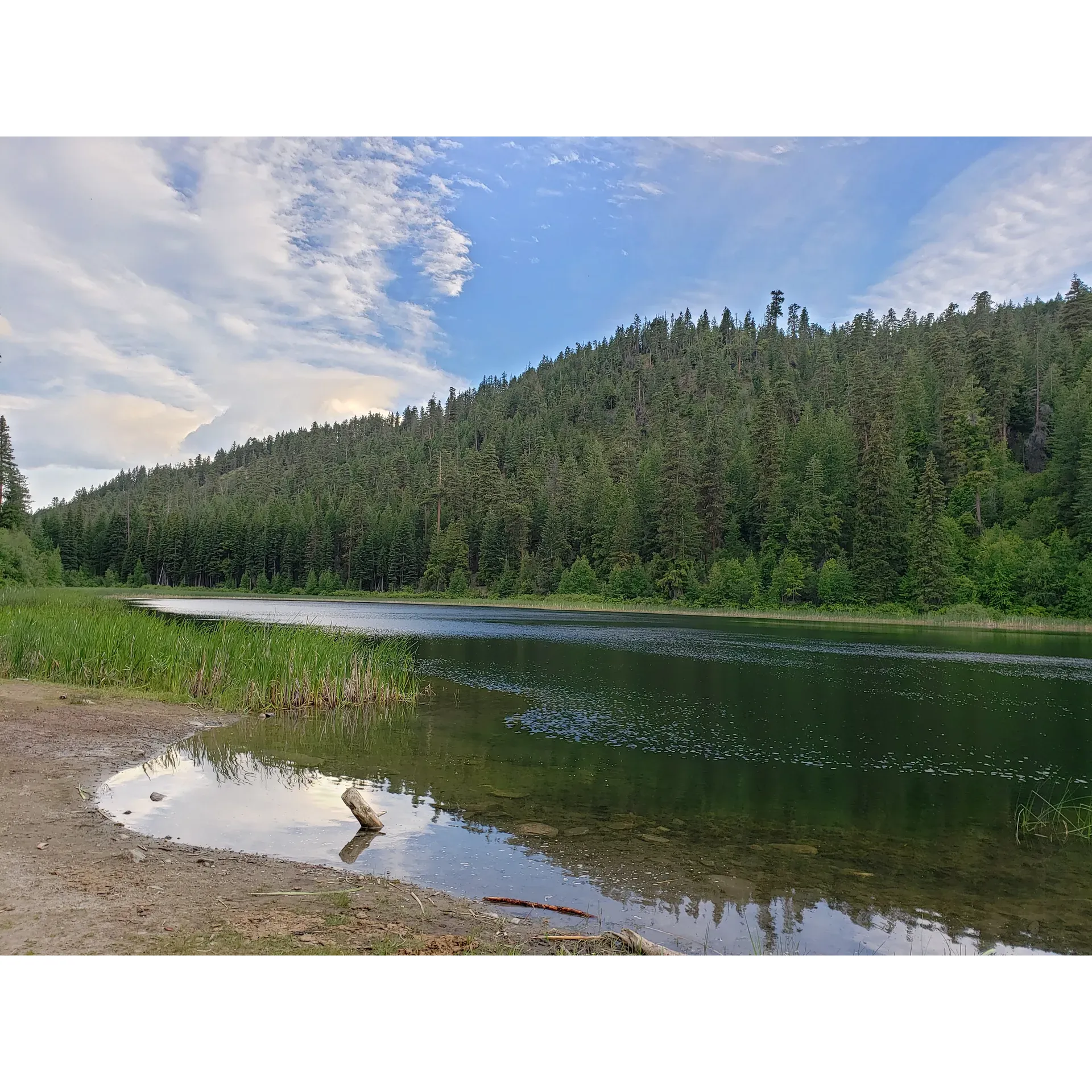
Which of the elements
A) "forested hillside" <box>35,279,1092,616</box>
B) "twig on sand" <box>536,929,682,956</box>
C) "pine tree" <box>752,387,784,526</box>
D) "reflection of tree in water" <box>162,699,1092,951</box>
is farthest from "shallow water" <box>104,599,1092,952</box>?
"pine tree" <box>752,387,784,526</box>

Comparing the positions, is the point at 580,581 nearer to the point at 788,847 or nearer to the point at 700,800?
the point at 700,800

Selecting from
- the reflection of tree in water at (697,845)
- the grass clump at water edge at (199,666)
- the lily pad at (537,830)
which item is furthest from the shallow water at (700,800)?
the grass clump at water edge at (199,666)

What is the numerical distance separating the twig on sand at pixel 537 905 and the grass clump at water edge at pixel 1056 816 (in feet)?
27.9

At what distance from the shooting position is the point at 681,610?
308 ft

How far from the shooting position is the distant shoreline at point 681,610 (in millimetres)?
68062

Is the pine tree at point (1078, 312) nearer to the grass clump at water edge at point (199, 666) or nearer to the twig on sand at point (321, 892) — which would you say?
the grass clump at water edge at point (199, 666)

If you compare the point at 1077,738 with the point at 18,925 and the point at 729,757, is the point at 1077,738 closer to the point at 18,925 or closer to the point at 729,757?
the point at 729,757

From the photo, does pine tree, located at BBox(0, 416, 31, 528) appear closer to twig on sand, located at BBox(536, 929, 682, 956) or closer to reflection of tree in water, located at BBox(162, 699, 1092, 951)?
reflection of tree in water, located at BBox(162, 699, 1092, 951)

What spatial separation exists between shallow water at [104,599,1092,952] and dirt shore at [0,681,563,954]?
90 cm

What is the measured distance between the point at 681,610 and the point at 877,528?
2554 cm

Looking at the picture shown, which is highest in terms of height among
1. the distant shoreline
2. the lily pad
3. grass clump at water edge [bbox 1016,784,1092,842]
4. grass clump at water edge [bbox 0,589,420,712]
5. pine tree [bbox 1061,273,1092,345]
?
pine tree [bbox 1061,273,1092,345]

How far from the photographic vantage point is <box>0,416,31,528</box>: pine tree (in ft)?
242

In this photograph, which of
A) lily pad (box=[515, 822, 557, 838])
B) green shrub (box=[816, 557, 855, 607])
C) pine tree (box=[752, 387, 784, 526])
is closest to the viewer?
lily pad (box=[515, 822, 557, 838])

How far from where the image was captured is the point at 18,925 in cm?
659
